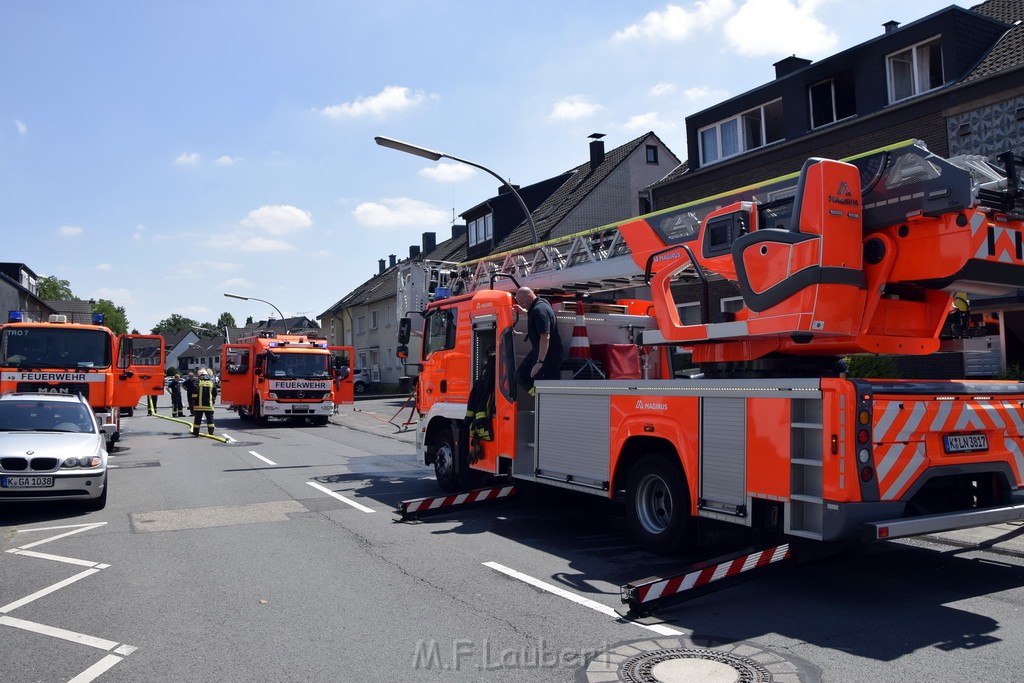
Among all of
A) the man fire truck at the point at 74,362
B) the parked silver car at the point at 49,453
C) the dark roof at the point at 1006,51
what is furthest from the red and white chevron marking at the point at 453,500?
the dark roof at the point at 1006,51

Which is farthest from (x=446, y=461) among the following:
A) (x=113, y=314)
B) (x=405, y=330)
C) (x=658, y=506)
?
(x=113, y=314)

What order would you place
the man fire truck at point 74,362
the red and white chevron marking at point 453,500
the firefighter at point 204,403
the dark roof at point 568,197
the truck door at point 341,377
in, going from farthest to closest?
the dark roof at point 568,197 < the truck door at point 341,377 < the firefighter at point 204,403 < the man fire truck at point 74,362 < the red and white chevron marking at point 453,500

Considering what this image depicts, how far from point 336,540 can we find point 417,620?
9.68 ft

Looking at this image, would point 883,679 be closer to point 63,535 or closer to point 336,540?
point 336,540

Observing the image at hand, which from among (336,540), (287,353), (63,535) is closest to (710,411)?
(336,540)

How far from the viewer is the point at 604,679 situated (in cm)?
445

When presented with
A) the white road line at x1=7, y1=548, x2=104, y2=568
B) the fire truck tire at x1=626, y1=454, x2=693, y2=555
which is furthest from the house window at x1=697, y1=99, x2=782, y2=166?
the white road line at x1=7, y1=548, x2=104, y2=568

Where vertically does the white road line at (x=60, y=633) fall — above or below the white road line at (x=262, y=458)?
below

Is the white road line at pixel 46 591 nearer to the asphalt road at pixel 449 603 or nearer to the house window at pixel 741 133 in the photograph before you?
the asphalt road at pixel 449 603

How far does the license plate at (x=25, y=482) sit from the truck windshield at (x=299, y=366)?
51.7 ft

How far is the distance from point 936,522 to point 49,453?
9053 mm

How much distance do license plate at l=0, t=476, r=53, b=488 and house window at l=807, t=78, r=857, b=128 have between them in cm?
1983

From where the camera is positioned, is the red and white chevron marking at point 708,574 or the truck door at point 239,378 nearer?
the red and white chevron marking at point 708,574

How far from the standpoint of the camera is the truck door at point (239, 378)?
86.1 feet
